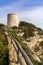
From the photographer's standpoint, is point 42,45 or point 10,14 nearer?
point 42,45

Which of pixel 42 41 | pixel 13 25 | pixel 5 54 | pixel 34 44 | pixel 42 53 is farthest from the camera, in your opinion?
pixel 13 25

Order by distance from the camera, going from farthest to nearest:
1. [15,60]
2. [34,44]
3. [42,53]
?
[34,44]
[42,53]
[15,60]

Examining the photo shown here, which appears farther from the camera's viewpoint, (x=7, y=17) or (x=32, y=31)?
(x=7, y=17)

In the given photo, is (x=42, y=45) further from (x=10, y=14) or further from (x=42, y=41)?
(x=10, y=14)

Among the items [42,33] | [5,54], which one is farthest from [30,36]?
[5,54]

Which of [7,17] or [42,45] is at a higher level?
[7,17]

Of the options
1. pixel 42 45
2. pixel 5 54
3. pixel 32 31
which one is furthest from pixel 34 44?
pixel 5 54

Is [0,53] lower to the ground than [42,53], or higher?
higher

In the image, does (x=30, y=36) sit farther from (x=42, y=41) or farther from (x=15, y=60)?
(x=15, y=60)

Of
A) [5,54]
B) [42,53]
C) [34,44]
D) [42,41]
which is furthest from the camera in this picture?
[42,41]
